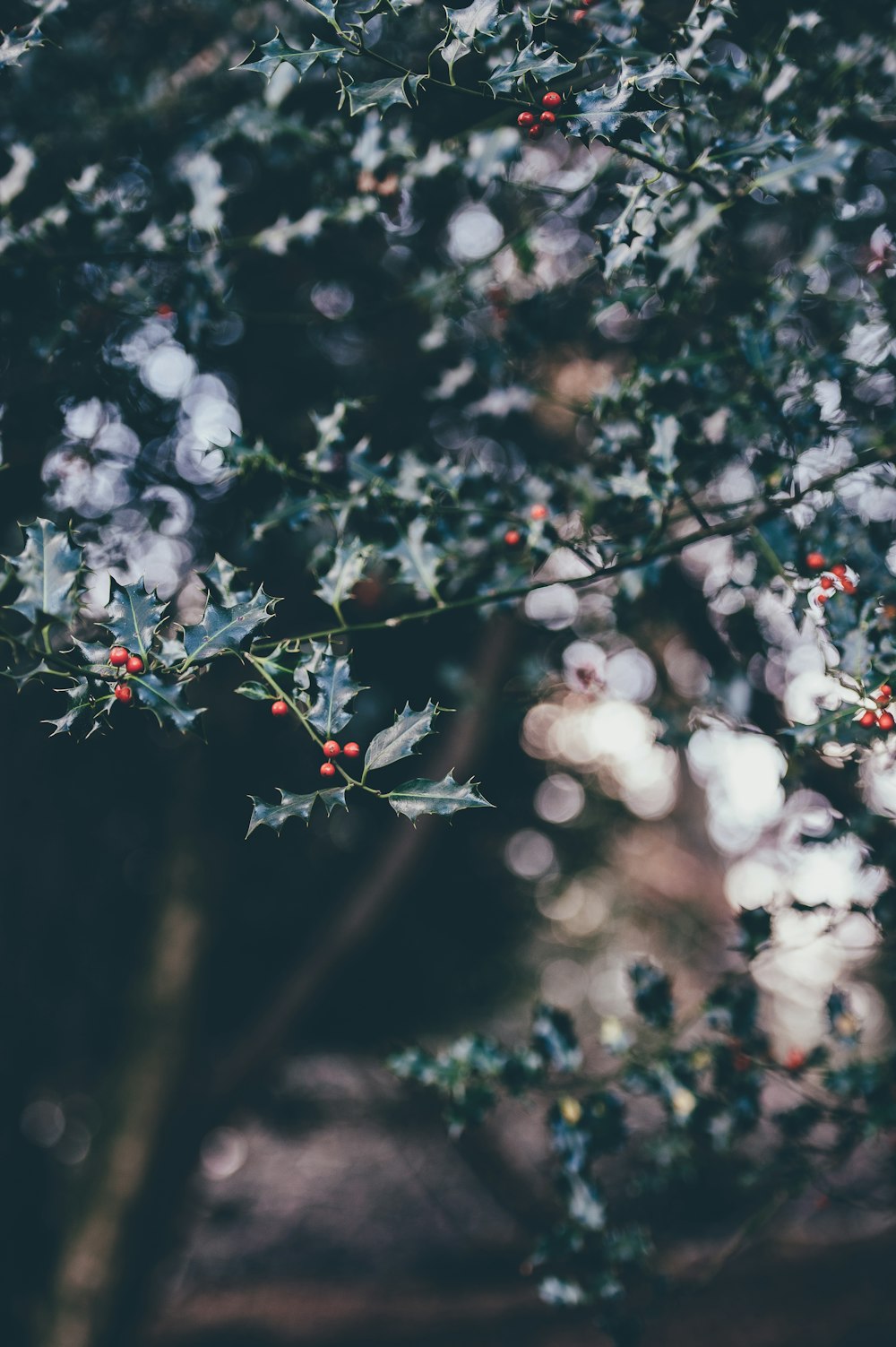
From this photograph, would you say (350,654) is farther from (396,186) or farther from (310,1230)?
(310,1230)

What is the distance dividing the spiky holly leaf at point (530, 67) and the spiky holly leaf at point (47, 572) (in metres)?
0.73

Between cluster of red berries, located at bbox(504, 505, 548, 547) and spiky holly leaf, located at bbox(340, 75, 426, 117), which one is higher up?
spiky holly leaf, located at bbox(340, 75, 426, 117)

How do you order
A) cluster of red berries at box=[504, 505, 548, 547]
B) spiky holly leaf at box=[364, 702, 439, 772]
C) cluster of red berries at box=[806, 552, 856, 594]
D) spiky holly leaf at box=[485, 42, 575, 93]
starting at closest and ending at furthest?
spiky holly leaf at box=[485, 42, 575, 93], spiky holly leaf at box=[364, 702, 439, 772], cluster of red berries at box=[806, 552, 856, 594], cluster of red berries at box=[504, 505, 548, 547]

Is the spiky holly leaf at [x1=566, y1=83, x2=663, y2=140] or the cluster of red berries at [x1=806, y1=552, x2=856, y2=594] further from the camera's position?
the cluster of red berries at [x1=806, y1=552, x2=856, y2=594]

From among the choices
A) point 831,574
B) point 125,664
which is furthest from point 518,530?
point 125,664

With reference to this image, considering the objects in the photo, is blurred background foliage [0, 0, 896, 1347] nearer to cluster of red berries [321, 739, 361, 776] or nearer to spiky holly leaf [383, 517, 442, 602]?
spiky holly leaf [383, 517, 442, 602]

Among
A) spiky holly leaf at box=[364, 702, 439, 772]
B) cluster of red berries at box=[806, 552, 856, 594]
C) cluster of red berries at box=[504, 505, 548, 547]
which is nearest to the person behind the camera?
spiky holly leaf at box=[364, 702, 439, 772]

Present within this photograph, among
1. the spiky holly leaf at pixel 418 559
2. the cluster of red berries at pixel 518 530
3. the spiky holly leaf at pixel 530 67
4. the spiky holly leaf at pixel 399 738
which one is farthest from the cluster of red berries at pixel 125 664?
the spiky holly leaf at pixel 530 67

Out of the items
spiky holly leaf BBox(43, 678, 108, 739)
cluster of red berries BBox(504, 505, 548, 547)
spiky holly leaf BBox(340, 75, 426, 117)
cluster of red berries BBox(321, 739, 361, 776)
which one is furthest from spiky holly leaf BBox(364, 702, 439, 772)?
spiky holly leaf BBox(340, 75, 426, 117)

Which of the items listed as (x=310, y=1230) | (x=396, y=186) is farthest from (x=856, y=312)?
(x=310, y=1230)

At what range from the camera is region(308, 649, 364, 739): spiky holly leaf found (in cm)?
102

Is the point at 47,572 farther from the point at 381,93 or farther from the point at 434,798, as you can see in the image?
the point at 381,93

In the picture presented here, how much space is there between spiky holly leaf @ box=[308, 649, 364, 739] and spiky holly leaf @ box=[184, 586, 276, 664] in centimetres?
9

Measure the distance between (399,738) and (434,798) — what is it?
0.09m
